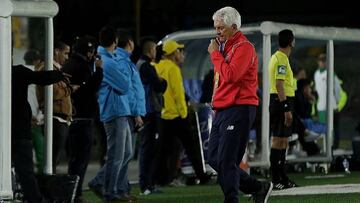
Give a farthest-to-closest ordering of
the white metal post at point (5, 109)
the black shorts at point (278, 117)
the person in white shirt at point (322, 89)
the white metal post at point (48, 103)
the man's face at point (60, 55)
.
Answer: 1. the person in white shirt at point (322, 89)
2. the man's face at point (60, 55)
3. the black shorts at point (278, 117)
4. the white metal post at point (48, 103)
5. the white metal post at point (5, 109)

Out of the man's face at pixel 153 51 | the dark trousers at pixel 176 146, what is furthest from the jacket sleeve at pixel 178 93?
the man's face at pixel 153 51

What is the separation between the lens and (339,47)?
21.7 metres

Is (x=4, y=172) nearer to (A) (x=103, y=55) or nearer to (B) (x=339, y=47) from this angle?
(A) (x=103, y=55)

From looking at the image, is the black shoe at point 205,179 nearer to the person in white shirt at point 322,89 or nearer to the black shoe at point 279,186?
the black shoe at point 279,186

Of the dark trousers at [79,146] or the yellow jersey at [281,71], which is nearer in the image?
the dark trousers at [79,146]

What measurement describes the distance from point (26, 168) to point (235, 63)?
7.50ft

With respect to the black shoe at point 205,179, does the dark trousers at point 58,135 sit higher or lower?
higher

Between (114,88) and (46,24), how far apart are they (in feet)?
3.70

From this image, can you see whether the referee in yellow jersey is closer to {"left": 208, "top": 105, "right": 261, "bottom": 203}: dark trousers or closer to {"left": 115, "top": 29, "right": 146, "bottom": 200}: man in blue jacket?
{"left": 115, "top": 29, "right": 146, "bottom": 200}: man in blue jacket

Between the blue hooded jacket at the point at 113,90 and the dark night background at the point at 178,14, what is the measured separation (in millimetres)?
17807

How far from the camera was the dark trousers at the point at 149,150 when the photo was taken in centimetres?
1667

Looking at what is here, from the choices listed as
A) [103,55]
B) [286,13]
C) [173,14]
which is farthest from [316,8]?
[103,55]

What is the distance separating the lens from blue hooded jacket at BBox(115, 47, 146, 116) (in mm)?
15289

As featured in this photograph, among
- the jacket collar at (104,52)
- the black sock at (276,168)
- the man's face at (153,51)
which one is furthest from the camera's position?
the man's face at (153,51)
